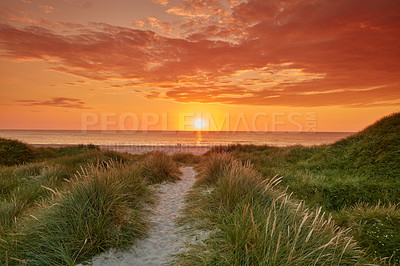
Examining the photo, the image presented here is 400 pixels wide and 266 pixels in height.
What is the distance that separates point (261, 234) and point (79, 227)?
11.1 ft

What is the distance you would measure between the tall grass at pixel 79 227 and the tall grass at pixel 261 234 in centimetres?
149

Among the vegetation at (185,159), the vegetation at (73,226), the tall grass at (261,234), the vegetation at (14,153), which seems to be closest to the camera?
the tall grass at (261,234)

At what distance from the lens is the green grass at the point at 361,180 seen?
523 cm

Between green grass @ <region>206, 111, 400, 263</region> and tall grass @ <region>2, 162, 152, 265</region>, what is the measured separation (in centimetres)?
358

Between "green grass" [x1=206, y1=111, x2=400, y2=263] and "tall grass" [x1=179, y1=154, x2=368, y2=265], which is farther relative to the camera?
"green grass" [x1=206, y1=111, x2=400, y2=263]

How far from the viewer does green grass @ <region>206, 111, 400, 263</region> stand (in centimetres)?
523

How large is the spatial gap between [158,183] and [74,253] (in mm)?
6228

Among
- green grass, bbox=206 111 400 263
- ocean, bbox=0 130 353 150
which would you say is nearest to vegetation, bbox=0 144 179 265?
green grass, bbox=206 111 400 263

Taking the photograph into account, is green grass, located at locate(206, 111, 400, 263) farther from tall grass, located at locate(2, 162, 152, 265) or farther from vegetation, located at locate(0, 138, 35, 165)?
vegetation, located at locate(0, 138, 35, 165)

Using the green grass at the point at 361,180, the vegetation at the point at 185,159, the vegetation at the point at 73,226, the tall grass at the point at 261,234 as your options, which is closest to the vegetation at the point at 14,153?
the vegetation at the point at 185,159

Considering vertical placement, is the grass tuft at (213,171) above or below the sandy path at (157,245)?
above

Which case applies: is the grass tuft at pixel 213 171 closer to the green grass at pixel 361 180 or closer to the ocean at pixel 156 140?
the green grass at pixel 361 180

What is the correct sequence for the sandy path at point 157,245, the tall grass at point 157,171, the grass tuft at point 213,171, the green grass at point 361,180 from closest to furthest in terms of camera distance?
the sandy path at point 157,245 → the green grass at point 361,180 → the grass tuft at point 213,171 → the tall grass at point 157,171

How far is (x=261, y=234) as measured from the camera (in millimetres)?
3152
